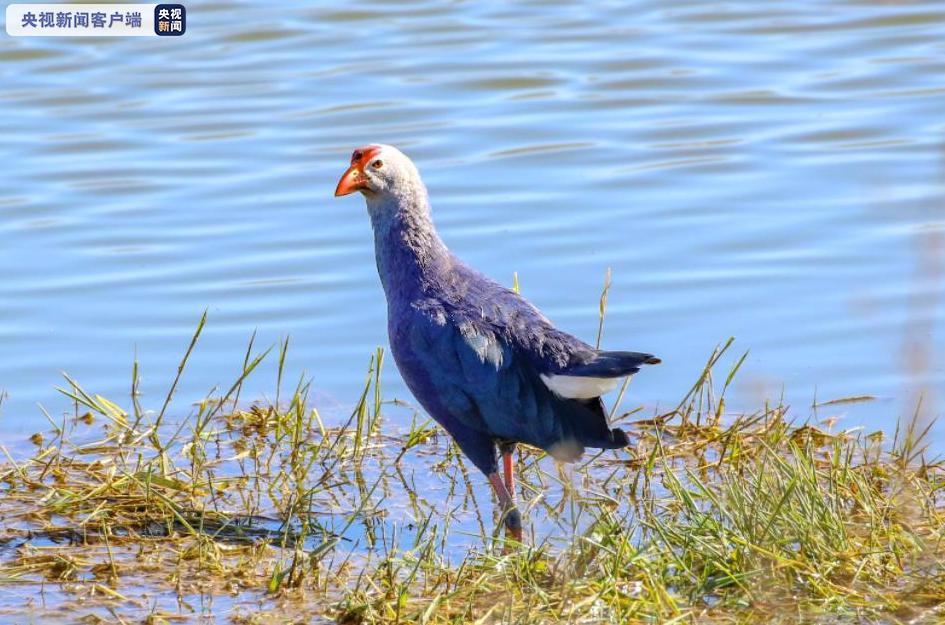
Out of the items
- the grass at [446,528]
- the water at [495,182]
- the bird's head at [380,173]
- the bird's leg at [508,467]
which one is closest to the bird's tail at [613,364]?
the grass at [446,528]

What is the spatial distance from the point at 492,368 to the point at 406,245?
0.49m

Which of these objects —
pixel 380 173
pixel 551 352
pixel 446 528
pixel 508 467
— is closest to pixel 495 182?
pixel 380 173

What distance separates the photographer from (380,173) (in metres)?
4.62

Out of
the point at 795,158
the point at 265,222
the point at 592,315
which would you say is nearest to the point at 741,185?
the point at 795,158

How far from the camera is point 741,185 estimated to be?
7574 millimetres

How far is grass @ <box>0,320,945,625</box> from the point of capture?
3.49m

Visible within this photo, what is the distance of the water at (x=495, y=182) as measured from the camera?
6117mm

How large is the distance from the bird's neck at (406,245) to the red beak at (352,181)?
70 millimetres

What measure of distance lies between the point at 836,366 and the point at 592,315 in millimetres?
956

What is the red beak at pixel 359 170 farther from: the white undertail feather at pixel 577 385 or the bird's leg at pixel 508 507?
the bird's leg at pixel 508 507

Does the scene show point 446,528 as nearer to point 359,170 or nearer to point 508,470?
point 508,470

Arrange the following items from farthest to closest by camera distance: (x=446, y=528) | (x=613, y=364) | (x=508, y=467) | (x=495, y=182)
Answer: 1. (x=495, y=182)
2. (x=508, y=467)
3. (x=446, y=528)
4. (x=613, y=364)

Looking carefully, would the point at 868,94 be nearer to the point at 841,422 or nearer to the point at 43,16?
the point at 841,422

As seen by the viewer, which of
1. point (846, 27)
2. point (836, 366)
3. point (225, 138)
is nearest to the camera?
point (836, 366)
